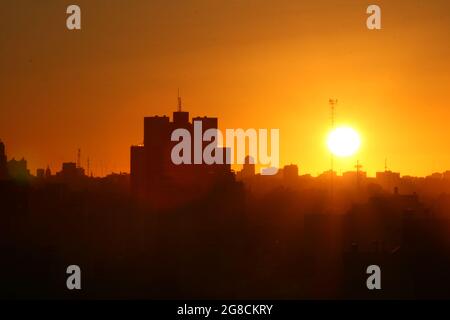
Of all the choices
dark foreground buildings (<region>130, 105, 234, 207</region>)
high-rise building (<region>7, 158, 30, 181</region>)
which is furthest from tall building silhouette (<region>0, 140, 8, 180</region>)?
dark foreground buildings (<region>130, 105, 234, 207</region>)

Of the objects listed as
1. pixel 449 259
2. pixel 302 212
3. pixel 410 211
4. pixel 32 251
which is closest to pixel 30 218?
pixel 32 251

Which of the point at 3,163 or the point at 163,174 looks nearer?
the point at 3,163

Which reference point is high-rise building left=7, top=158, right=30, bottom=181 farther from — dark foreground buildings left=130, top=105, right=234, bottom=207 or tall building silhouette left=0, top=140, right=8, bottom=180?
dark foreground buildings left=130, top=105, right=234, bottom=207

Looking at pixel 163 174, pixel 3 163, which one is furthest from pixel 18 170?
pixel 163 174

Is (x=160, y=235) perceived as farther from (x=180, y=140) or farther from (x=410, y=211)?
(x=410, y=211)

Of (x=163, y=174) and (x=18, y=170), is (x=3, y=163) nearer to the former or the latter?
(x=18, y=170)

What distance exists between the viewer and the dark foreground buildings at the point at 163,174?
41.3 metres

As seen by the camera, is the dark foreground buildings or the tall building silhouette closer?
the tall building silhouette

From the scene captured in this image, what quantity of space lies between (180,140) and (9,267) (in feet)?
36.0

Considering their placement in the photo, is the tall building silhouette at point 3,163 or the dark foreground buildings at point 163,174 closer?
the tall building silhouette at point 3,163

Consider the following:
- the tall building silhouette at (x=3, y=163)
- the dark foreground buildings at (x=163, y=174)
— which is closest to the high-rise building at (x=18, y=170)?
the tall building silhouette at (x=3, y=163)

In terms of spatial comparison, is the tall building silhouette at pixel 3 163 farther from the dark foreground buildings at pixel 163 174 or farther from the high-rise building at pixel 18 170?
the dark foreground buildings at pixel 163 174

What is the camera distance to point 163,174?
4444 centimetres

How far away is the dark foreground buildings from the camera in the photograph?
41.3 m
